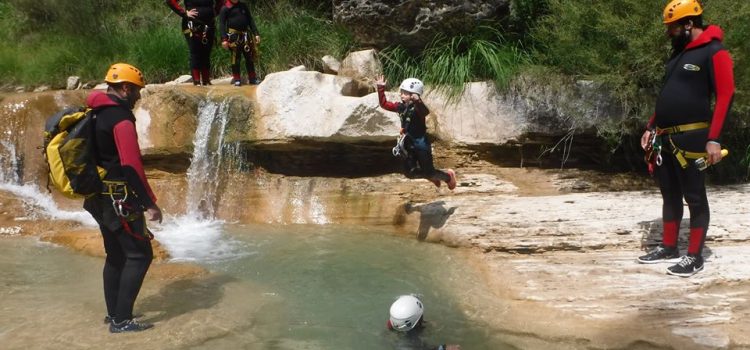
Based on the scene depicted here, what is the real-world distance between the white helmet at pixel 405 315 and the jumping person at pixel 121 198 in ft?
5.29

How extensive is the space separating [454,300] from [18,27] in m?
11.4

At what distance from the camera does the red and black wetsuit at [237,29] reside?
323 inches

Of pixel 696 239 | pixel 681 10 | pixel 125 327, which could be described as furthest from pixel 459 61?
pixel 125 327

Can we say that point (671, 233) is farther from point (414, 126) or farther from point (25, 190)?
point (25, 190)

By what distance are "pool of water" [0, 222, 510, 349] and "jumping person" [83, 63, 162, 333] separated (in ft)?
0.95

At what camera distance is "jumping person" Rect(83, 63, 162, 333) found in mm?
3934

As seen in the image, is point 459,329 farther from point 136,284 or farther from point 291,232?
point 291,232

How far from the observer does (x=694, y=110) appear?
4.41m

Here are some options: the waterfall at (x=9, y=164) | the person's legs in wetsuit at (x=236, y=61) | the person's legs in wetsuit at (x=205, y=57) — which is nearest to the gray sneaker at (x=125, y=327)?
the person's legs in wetsuit at (x=236, y=61)

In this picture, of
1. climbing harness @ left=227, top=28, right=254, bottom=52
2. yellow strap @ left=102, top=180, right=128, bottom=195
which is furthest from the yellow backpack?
climbing harness @ left=227, top=28, right=254, bottom=52

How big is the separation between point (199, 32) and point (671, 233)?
20.4ft

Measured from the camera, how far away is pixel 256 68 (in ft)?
30.7

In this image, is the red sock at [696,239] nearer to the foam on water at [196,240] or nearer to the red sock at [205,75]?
the foam on water at [196,240]

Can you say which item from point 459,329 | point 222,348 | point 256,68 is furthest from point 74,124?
point 256,68
